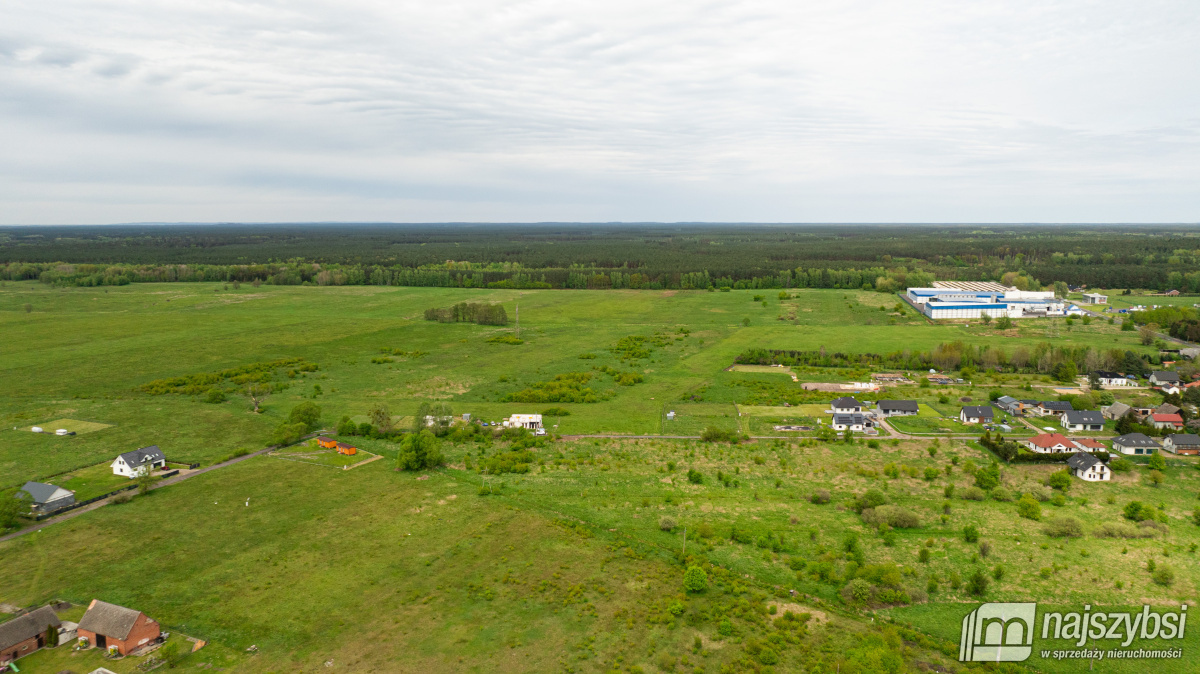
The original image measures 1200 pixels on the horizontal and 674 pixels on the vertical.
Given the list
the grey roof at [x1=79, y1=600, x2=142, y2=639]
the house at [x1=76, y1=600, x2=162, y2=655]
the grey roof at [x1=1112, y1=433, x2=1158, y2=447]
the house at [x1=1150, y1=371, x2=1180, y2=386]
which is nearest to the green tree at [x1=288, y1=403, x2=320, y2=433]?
the grey roof at [x1=79, y1=600, x2=142, y2=639]

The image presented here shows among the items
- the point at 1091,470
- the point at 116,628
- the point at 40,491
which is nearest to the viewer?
the point at 116,628

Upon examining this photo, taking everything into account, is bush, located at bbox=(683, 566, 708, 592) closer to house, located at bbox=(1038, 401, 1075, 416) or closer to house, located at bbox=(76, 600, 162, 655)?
house, located at bbox=(76, 600, 162, 655)

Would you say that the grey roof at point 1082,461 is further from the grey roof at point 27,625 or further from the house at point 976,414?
the grey roof at point 27,625

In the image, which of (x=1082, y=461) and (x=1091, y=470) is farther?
(x=1082, y=461)

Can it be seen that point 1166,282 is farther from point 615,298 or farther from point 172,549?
point 172,549

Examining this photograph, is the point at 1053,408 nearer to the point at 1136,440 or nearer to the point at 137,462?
the point at 1136,440

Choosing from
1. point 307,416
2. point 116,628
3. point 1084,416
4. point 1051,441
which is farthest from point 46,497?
point 1084,416
